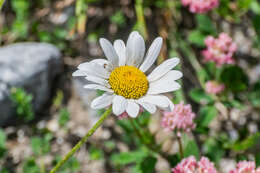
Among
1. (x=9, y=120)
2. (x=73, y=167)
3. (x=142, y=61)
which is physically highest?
(x=142, y=61)

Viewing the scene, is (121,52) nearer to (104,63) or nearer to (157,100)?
(104,63)

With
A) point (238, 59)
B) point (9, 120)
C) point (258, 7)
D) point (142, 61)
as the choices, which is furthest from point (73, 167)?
point (258, 7)

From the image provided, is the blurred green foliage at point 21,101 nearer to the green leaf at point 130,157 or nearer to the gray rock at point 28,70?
the gray rock at point 28,70

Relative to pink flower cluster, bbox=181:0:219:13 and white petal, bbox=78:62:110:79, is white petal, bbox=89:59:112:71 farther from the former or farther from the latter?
pink flower cluster, bbox=181:0:219:13

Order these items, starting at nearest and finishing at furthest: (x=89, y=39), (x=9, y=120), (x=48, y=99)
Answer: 1. (x=9, y=120)
2. (x=48, y=99)
3. (x=89, y=39)

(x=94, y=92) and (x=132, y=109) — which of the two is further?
(x=94, y=92)

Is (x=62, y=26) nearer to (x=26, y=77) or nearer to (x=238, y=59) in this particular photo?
(x=26, y=77)

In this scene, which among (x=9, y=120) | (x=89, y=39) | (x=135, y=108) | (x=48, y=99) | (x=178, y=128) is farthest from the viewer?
(x=89, y=39)

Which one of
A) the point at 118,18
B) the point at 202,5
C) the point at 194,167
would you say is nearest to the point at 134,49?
the point at 194,167
